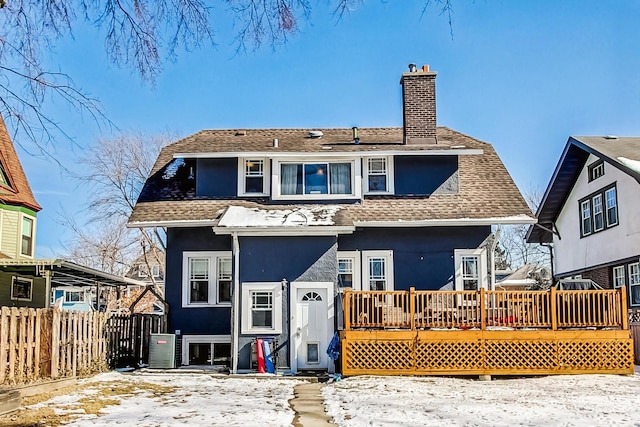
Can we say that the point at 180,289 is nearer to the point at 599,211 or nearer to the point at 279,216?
the point at 279,216

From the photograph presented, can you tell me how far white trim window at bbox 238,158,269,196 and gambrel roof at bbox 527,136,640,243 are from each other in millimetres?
9594

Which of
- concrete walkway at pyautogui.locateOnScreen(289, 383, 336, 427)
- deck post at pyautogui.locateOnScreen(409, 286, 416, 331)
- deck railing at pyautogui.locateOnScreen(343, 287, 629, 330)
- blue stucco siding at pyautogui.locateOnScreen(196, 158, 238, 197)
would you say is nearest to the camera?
concrete walkway at pyautogui.locateOnScreen(289, 383, 336, 427)

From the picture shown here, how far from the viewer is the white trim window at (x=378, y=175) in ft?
57.3

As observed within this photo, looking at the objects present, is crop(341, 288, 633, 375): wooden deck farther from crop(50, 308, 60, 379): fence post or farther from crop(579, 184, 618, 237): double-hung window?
crop(579, 184, 618, 237): double-hung window

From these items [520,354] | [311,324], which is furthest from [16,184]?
[520,354]

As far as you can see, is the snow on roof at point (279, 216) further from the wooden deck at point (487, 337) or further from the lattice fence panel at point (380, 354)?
the lattice fence panel at point (380, 354)

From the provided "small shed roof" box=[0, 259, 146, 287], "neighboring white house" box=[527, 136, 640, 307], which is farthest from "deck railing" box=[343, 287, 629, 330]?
"small shed roof" box=[0, 259, 146, 287]

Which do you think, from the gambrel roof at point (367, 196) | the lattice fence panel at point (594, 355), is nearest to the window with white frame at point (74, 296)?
the gambrel roof at point (367, 196)

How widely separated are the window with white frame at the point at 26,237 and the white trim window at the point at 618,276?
20.3m

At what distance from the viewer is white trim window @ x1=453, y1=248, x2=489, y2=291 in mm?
16469

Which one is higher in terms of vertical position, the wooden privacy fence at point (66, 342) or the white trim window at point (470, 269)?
the white trim window at point (470, 269)

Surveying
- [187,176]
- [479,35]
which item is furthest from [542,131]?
[479,35]

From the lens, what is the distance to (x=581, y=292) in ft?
47.3

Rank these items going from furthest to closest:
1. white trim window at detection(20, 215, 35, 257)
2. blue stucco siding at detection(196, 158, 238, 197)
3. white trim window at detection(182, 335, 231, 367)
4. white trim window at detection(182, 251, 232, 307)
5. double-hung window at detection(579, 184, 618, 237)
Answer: white trim window at detection(20, 215, 35, 257), double-hung window at detection(579, 184, 618, 237), blue stucco siding at detection(196, 158, 238, 197), white trim window at detection(182, 251, 232, 307), white trim window at detection(182, 335, 231, 367)
